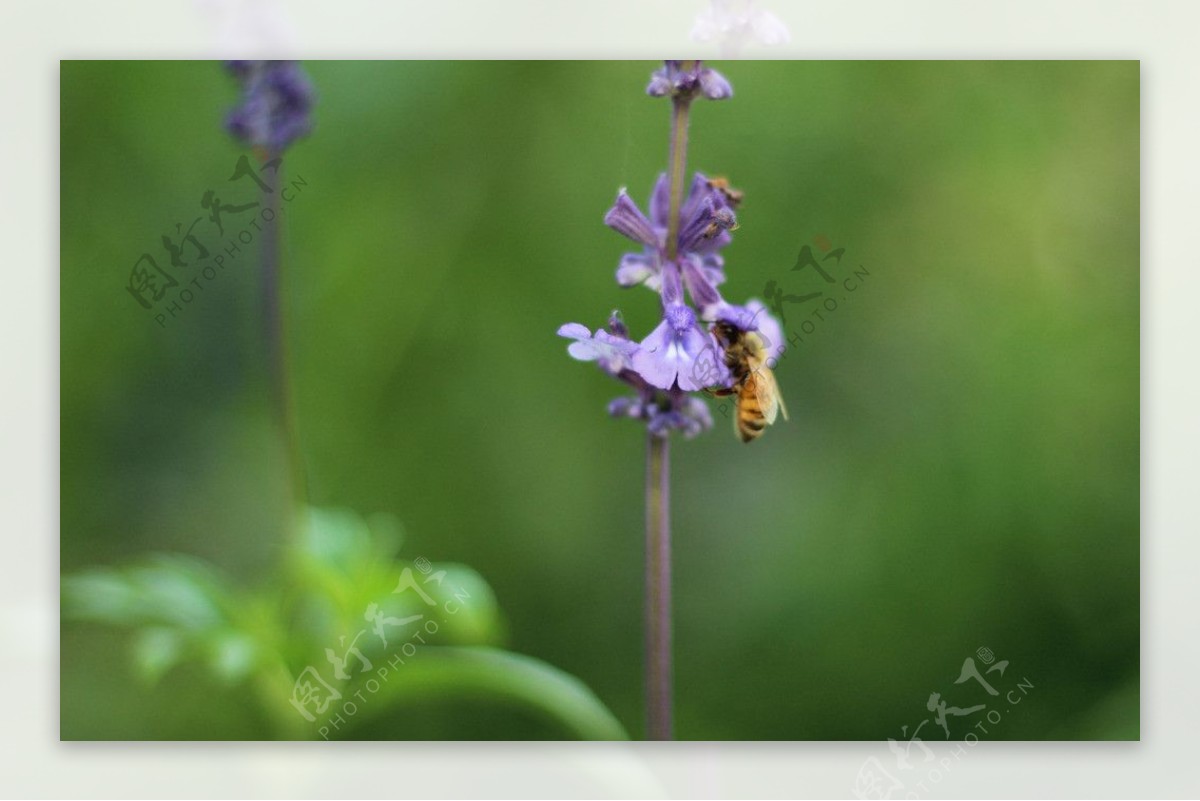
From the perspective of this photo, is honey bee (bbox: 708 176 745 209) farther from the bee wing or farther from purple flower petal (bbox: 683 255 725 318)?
the bee wing

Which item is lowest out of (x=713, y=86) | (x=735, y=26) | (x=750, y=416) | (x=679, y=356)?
(x=750, y=416)

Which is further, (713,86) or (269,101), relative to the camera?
(269,101)

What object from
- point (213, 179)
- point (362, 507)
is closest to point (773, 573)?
point (362, 507)

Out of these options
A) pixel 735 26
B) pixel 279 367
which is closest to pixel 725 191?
pixel 735 26

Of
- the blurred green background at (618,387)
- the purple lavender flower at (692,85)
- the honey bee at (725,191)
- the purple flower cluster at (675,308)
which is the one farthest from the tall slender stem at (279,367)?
the honey bee at (725,191)

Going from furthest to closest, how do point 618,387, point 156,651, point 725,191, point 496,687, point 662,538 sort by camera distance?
1. point 618,387
2. point 496,687
3. point 156,651
4. point 662,538
5. point 725,191

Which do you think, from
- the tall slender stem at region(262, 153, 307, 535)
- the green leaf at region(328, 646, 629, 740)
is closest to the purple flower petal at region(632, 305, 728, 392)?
the green leaf at region(328, 646, 629, 740)

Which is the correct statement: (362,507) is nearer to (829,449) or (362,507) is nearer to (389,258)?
(389,258)

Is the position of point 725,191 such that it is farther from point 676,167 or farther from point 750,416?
point 750,416

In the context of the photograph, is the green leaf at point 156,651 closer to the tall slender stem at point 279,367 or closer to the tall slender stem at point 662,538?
the tall slender stem at point 279,367
